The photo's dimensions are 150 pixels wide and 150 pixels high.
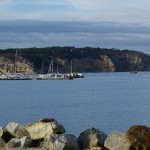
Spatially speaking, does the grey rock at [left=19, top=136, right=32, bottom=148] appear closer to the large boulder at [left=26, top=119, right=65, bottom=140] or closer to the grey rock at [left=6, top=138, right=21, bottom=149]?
the grey rock at [left=6, top=138, right=21, bottom=149]

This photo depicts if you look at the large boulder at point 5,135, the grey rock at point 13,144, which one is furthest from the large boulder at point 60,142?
the large boulder at point 5,135

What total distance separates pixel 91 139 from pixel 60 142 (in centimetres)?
146

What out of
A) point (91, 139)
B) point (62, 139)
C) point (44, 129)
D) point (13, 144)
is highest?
point (44, 129)

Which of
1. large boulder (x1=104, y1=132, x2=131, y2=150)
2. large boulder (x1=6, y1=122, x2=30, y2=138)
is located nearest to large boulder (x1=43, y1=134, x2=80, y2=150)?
large boulder (x1=104, y1=132, x2=131, y2=150)

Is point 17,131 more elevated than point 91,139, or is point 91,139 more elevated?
point 17,131

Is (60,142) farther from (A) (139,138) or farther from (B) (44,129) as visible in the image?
(A) (139,138)

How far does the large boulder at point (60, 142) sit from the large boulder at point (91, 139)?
18.3 inches

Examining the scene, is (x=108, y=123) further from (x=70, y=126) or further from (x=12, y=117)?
(x=12, y=117)

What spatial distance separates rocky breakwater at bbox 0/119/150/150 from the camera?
1770cm

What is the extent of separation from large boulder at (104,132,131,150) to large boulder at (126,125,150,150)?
164 mm

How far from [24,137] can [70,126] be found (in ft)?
49.3

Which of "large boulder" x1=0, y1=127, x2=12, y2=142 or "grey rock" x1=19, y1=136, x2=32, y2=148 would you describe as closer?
"grey rock" x1=19, y1=136, x2=32, y2=148

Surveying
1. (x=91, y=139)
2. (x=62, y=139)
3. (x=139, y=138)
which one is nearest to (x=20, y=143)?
(x=62, y=139)

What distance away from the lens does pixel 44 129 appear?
1966 cm
